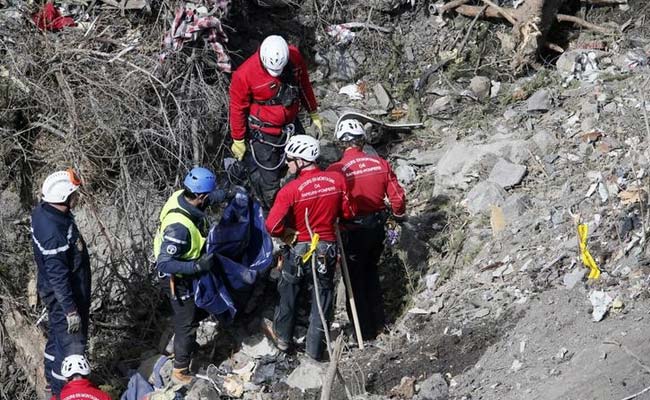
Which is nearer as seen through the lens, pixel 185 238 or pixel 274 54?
pixel 185 238

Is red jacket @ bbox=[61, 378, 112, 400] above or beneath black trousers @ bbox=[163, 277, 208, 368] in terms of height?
above

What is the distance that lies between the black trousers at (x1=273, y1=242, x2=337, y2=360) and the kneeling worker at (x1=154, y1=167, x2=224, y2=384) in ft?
2.10

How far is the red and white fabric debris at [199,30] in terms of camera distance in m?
9.33

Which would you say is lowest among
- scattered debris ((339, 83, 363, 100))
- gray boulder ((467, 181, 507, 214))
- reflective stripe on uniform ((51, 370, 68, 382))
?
reflective stripe on uniform ((51, 370, 68, 382))

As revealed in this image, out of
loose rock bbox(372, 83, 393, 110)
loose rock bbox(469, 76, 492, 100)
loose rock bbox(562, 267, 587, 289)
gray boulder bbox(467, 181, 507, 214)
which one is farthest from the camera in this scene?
loose rock bbox(372, 83, 393, 110)

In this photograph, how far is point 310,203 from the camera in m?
7.15

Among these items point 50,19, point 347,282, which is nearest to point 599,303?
point 347,282

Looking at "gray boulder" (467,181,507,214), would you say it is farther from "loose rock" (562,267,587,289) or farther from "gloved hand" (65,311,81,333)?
"gloved hand" (65,311,81,333)

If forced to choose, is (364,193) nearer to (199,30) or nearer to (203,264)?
(203,264)

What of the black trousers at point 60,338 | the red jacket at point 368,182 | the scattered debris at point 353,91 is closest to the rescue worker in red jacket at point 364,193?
the red jacket at point 368,182

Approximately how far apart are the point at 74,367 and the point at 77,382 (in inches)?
6.4

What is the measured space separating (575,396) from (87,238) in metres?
5.11

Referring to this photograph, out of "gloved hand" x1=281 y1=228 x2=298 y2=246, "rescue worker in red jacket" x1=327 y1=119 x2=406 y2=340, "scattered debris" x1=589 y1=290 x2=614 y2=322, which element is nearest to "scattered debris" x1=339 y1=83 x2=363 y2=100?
"rescue worker in red jacket" x1=327 y1=119 x2=406 y2=340

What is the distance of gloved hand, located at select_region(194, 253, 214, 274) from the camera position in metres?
7.20
